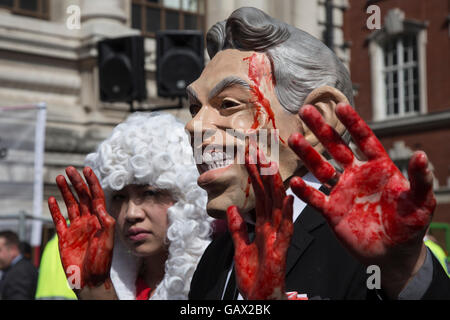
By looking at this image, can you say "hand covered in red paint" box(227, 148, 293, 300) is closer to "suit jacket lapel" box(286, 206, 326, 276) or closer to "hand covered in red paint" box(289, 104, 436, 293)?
"hand covered in red paint" box(289, 104, 436, 293)

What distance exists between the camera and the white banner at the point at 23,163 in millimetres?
5434

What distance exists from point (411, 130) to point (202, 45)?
450 inches

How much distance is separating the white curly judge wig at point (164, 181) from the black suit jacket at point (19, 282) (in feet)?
7.22

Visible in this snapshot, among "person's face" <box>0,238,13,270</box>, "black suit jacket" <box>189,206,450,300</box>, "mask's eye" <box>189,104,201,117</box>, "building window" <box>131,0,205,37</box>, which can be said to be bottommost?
"person's face" <box>0,238,13,270</box>

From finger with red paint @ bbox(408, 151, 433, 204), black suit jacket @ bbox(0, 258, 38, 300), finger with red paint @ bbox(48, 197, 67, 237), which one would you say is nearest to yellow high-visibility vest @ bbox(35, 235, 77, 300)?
black suit jacket @ bbox(0, 258, 38, 300)

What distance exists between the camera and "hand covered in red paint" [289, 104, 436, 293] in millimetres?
1267

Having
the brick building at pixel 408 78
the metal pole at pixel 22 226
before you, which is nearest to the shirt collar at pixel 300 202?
the metal pole at pixel 22 226

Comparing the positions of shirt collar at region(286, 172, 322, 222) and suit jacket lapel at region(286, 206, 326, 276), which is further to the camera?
shirt collar at region(286, 172, 322, 222)

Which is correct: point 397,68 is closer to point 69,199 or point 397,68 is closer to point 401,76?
point 401,76

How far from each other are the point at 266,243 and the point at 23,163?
4.42 meters

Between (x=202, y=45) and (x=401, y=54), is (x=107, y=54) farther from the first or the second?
(x=401, y=54)

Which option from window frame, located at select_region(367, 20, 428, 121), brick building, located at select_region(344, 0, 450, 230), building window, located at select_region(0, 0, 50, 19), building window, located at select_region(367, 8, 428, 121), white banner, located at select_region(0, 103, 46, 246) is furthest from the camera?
window frame, located at select_region(367, 20, 428, 121)

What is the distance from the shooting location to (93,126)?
859cm
